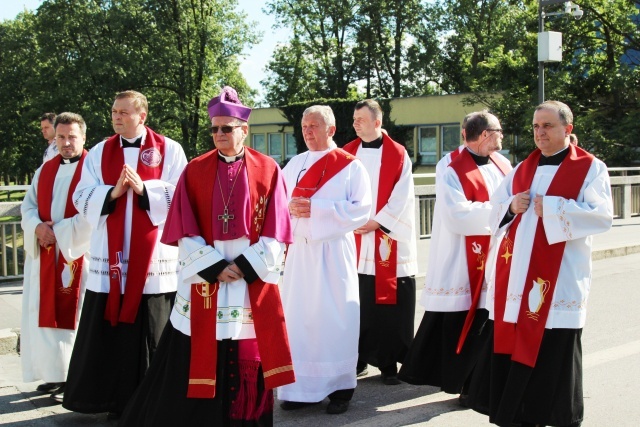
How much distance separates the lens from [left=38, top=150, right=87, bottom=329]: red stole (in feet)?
20.5

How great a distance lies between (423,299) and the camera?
21.2 ft

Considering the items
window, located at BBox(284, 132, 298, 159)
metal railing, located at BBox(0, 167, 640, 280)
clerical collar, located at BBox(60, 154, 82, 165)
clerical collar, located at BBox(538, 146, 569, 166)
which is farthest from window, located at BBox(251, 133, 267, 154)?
clerical collar, located at BBox(538, 146, 569, 166)

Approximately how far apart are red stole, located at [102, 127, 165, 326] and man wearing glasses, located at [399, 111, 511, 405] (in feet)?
6.95

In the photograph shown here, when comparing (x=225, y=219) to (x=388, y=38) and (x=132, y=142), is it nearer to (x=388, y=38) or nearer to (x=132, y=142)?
(x=132, y=142)

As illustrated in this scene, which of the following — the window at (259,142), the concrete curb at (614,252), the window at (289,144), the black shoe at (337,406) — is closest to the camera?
the black shoe at (337,406)

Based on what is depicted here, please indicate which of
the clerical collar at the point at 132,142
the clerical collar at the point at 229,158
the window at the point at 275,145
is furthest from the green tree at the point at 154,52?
the clerical collar at the point at 229,158

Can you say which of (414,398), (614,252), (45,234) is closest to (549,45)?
(614,252)

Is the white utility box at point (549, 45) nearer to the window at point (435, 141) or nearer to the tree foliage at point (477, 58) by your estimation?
the tree foliage at point (477, 58)

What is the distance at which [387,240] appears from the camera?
6805 millimetres

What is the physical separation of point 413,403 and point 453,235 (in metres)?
1.30

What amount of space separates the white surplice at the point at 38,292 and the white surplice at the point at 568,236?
3.14 meters

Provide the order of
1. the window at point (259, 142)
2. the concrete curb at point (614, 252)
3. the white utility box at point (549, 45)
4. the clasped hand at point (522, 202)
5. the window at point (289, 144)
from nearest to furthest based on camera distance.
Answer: the clasped hand at point (522, 202) → the concrete curb at point (614, 252) → the white utility box at point (549, 45) → the window at point (289, 144) → the window at point (259, 142)

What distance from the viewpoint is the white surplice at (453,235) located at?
20.2 feet

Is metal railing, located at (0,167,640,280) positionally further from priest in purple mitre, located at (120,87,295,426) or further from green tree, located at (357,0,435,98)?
green tree, located at (357,0,435,98)
